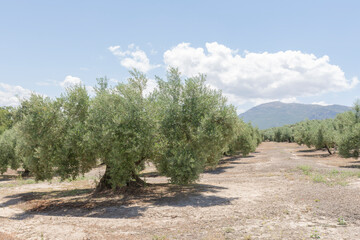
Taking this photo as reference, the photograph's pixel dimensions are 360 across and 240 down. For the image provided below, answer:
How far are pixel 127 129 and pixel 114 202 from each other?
6.84 meters

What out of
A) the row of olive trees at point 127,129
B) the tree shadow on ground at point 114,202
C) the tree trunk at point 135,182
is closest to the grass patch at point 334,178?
the row of olive trees at point 127,129

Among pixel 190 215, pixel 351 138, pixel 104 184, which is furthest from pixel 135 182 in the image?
pixel 351 138

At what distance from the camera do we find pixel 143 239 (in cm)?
1238

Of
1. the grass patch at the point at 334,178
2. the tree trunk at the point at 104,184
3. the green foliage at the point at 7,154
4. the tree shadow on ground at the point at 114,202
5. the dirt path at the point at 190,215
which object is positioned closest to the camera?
the dirt path at the point at 190,215

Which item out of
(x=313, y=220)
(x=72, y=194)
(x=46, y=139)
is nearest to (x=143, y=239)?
(x=313, y=220)

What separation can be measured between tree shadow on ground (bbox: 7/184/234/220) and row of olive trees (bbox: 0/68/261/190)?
1680 millimetres

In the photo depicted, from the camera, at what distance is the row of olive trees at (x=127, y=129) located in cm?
2038

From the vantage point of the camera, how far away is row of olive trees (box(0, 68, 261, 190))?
20375 mm

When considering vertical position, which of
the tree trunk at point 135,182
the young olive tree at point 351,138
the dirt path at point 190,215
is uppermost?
the young olive tree at point 351,138

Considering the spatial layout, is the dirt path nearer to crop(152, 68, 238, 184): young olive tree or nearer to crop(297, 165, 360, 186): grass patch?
crop(297, 165, 360, 186): grass patch

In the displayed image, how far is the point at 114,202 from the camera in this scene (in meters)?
21.0

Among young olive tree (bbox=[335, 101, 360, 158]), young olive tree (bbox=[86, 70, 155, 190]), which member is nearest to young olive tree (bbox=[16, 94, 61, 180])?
young olive tree (bbox=[86, 70, 155, 190])

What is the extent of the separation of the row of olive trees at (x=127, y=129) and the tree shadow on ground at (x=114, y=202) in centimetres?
168

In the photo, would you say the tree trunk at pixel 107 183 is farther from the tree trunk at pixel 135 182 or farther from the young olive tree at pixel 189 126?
the young olive tree at pixel 189 126
